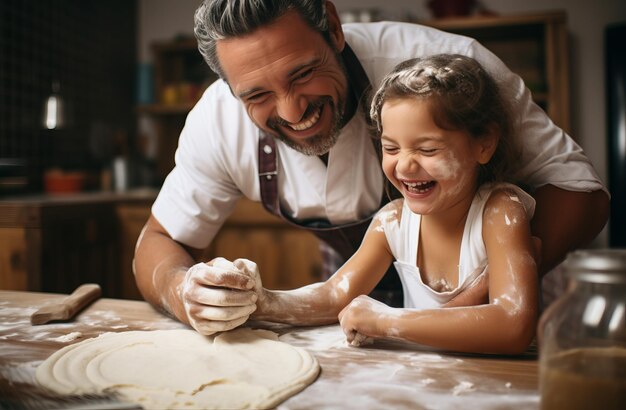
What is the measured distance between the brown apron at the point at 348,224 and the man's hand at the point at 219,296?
0.47m

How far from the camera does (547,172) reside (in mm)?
1247

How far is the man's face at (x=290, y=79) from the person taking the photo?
45.4 inches

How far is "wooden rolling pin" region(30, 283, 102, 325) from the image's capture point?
1.09 m

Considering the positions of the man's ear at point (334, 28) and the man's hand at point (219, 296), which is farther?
the man's ear at point (334, 28)

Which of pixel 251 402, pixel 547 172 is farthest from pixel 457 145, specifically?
pixel 251 402

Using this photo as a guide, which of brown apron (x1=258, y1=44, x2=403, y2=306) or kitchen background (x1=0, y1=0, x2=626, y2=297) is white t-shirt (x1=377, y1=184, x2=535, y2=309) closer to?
brown apron (x1=258, y1=44, x2=403, y2=306)

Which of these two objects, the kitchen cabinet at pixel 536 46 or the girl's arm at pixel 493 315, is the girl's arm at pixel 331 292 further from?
the kitchen cabinet at pixel 536 46

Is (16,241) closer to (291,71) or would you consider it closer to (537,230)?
(291,71)

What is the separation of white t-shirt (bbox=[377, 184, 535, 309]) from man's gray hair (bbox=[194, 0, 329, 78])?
0.46 meters

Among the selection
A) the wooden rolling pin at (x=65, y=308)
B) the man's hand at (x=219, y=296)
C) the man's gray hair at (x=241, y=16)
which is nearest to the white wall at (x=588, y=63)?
the man's gray hair at (x=241, y=16)

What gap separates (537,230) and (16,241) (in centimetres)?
212

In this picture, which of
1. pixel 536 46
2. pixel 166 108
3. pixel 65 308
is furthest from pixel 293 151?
pixel 536 46

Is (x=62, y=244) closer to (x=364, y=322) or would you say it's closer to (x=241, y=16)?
(x=241, y=16)

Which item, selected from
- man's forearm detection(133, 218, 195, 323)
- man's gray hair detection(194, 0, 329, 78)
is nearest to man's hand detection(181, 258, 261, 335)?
man's forearm detection(133, 218, 195, 323)
